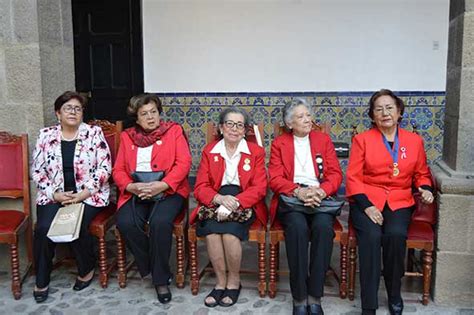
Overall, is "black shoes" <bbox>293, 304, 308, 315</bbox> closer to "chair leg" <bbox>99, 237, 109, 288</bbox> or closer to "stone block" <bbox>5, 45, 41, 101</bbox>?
"chair leg" <bbox>99, 237, 109, 288</bbox>

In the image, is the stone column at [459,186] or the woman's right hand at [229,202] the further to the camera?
the woman's right hand at [229,202]

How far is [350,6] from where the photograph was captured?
5.66m

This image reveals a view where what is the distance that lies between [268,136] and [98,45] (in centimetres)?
217

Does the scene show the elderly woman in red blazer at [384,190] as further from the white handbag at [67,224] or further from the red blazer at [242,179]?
the white handbag at [67,224]

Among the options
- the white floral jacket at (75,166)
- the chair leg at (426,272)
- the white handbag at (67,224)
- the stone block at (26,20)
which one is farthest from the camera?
the stone block at (26,20)

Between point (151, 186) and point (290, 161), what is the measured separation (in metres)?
0.81

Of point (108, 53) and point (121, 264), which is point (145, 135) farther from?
point (108, 53)

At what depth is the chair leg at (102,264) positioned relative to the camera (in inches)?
123

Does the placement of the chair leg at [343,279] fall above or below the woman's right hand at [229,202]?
below

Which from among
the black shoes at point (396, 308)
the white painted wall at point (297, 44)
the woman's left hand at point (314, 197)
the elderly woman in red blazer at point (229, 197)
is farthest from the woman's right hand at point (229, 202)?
the white painted wall at point (297, 44)

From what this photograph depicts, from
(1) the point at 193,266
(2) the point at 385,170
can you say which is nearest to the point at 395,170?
(2) the point at 385,170

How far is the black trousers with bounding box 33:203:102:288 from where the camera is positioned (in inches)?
120

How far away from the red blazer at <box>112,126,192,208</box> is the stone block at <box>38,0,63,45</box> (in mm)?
829

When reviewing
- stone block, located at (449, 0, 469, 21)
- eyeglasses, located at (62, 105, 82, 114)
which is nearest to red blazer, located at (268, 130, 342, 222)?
stone block, located at (449, 0, 469, 21)
